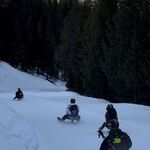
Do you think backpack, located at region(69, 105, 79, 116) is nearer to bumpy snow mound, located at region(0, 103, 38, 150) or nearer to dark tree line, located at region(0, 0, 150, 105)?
bumpy snow mound, located at region(0, 103, 38, 150)

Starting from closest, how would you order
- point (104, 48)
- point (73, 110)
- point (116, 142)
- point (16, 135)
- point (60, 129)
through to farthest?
point (116, 142) → point (16, 135) → point (60, 129) → point (73, 110) → point (104, 48)

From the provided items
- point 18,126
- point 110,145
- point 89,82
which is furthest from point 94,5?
point 110,145

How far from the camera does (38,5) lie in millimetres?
91438

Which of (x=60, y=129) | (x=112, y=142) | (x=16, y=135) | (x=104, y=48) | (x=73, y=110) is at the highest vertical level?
(x=112, y=142)

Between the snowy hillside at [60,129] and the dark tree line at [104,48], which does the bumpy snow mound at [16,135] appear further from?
the dark tree line at [104,48]

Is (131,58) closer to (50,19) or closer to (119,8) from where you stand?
(119,8)

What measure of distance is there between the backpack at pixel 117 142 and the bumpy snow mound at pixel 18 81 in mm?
57488

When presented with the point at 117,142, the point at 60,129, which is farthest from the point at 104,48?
the point at 117,142

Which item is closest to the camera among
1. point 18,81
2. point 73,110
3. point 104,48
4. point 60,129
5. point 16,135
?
point 16,135

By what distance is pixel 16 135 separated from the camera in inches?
690

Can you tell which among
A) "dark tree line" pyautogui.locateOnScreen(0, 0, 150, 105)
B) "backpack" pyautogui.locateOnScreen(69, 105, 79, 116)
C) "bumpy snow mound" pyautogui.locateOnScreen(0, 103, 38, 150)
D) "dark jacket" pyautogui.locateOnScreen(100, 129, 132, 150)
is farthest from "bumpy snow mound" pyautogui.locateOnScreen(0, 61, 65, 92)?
"dark jacket" pyautogui.locateOnScreen(100, 129, 132, 150)

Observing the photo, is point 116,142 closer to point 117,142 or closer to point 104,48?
point 117,142

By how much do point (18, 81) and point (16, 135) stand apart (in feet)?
177

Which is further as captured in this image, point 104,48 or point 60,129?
point 104,48
